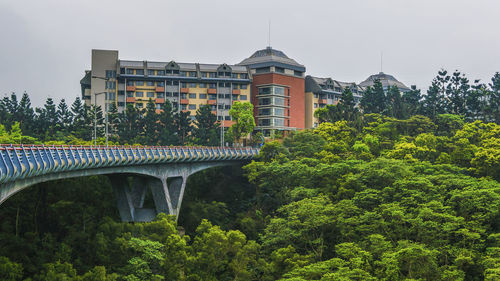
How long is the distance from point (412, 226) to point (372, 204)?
5.56 m

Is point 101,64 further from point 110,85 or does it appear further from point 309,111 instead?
point 309,111

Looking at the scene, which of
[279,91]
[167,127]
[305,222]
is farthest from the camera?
[279,91]

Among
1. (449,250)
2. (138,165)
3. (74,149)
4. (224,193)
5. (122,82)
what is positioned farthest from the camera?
(122,82)

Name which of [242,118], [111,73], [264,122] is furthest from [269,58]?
[111,73]

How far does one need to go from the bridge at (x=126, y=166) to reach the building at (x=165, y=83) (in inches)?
1337

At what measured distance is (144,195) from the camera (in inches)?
2547

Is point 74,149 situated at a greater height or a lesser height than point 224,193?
greater

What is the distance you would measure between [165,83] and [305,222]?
219 feet

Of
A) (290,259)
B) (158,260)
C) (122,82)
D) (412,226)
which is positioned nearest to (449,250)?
(412,226)

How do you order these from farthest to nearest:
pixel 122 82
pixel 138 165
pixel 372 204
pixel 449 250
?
pixel 122 82 → pixel 138 165 → pixel 372 204 → pixel 449 250

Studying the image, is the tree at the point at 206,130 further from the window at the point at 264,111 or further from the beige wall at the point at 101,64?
the beige wall at the point at 101,64

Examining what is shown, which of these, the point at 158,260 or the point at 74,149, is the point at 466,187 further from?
the point at 74,149

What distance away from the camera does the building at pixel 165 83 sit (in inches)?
4124

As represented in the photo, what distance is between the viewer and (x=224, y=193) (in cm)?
7619
